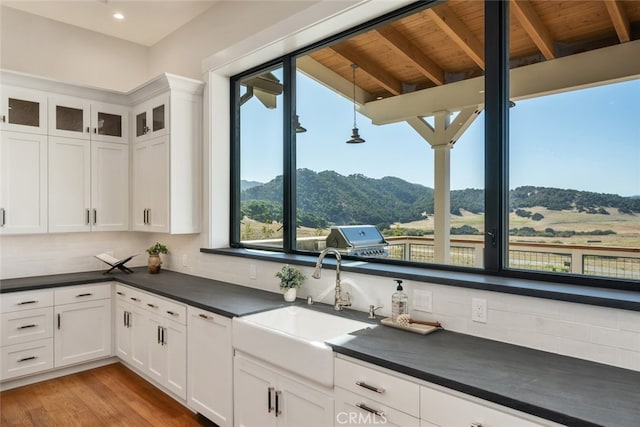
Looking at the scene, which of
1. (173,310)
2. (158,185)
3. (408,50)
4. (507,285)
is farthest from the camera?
(158,185)

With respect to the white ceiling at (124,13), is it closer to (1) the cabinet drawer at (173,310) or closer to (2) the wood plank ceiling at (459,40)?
(2) the wood plank ceiling at (459,40)

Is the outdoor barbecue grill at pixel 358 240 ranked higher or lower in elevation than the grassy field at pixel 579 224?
lower

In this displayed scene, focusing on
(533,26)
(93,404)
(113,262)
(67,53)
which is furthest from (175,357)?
(67,53)

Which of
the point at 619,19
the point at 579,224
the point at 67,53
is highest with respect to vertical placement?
the point at 67,53

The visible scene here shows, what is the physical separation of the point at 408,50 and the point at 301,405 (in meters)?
2.38

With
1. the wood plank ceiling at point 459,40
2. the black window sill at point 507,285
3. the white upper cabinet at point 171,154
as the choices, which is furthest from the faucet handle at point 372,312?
the white upper cabinet at point 171,154

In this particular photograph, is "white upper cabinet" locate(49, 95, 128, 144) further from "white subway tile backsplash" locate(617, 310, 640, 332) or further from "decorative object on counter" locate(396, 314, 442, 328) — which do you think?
"white subway tile backsplash" locate(617, 310, 640, 332)

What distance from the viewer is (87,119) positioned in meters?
3.88

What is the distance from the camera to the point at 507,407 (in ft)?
4.23

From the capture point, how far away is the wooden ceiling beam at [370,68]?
3.10 m

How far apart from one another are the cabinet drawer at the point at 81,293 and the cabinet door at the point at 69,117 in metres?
1.42

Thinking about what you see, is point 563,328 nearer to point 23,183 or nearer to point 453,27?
point 453,27

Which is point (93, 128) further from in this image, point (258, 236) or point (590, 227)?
point (590, 227)

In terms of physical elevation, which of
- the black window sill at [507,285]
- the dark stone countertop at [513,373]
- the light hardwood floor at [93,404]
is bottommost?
the light hardwood floor at [93,404]
